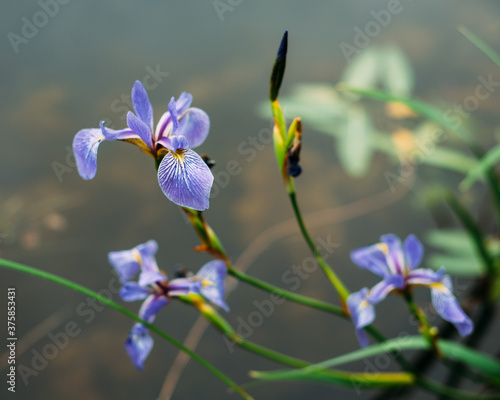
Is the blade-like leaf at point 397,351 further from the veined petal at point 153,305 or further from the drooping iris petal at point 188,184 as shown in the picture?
the drooping iris petal at point 188,184

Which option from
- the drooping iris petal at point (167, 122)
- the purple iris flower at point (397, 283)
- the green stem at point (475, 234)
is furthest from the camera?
the green stem at point (475, 234)

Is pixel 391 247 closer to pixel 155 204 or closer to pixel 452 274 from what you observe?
pixel 452 274

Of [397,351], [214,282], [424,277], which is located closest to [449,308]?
[424,277]

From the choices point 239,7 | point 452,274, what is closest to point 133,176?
point 239,7

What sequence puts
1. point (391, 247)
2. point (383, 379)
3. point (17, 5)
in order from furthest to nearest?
1. point (17, 5)
2. point (383, 379)
3. point (391, 247)

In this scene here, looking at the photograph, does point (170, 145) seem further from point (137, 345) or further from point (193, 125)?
point (137, 345)

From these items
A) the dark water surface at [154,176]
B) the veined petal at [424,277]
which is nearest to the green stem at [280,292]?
the veined petal at [424,277]
